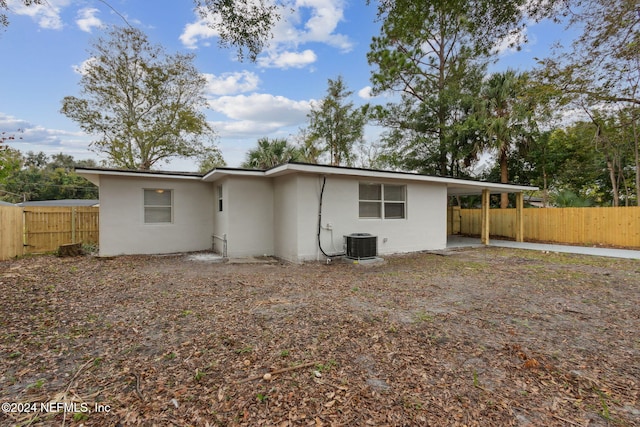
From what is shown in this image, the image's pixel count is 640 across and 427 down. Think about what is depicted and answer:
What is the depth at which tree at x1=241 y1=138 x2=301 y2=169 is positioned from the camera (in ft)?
48.6

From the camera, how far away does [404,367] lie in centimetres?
254

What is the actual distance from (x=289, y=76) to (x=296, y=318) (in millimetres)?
10510

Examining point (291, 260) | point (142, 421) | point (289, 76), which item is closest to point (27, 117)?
point (289, 76)

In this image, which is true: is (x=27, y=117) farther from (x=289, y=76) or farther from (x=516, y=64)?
(x=516, y=64)

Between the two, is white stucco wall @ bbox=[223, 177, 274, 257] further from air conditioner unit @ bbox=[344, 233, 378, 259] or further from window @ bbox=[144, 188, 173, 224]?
air conditioner unit @ bbox=[344, 233, 378, 259]

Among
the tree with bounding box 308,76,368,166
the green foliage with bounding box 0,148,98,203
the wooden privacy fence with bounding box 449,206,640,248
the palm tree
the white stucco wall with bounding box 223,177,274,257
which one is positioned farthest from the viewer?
the green foliage with bounding box 0,148,98,203

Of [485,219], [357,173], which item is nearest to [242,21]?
[357,173]

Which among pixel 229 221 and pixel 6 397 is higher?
pixel 229 221

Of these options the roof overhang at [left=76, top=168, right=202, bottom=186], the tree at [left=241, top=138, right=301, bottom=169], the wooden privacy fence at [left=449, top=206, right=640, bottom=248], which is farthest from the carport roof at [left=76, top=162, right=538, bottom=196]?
the wooden privacy fence at [left=449, top=206, right=640, bottom=248]

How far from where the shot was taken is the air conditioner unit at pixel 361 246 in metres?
7.85

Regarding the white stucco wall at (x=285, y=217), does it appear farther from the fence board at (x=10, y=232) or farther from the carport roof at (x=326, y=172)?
the fence board at (x=10, y=232)

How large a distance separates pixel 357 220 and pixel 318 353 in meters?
6.05

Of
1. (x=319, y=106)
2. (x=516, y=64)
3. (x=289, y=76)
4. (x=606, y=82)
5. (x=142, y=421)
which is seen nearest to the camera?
(x=142, y=421)

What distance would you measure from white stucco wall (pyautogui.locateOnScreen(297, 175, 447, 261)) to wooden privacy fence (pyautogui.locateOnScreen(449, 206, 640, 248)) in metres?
5.98
